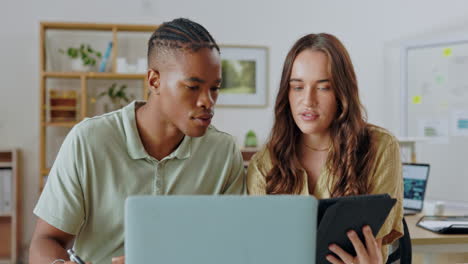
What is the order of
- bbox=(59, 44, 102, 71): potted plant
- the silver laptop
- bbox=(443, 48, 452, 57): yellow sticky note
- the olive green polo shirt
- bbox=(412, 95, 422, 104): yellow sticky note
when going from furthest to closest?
bbox=(412, 95, 422, 104): yellow sticky note
bbox=(443, 48, 452, 57): yellow sticky note
bbox=(59, 44, 102, 71): potted plant
the olive green polo shirt
the silver laptop

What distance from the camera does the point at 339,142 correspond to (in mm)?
1629

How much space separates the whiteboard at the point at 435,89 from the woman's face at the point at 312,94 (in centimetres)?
290

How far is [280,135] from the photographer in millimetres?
1712

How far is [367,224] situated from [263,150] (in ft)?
2.05

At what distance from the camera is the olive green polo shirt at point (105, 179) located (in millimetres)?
1410

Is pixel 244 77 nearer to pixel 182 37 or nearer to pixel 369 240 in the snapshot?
pixel 182 37

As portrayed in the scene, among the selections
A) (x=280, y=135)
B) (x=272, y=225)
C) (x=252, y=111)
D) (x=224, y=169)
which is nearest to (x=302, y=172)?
(x=280, y=135)

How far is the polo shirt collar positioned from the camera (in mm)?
1445

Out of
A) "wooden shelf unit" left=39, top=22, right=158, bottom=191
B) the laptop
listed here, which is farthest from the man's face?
"wooden shelf unit" left=39, top=22, right=158, bottom=191

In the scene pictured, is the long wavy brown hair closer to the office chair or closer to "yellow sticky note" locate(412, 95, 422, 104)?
the office chair

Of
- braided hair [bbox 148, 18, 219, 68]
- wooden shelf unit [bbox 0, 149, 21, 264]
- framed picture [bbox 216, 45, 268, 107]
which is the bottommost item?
wooden shelf unit [bbox 0, 149, 21, 264]

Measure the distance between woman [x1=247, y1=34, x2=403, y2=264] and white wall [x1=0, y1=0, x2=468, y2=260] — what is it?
2713 millimetres

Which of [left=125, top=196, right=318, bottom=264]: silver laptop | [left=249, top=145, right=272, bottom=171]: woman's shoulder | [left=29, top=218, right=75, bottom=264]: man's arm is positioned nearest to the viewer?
[left=125, top=196, right=318, bottom=264]: silver laptop

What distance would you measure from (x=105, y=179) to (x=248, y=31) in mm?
3302
